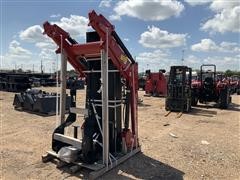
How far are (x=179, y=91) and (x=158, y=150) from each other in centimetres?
627

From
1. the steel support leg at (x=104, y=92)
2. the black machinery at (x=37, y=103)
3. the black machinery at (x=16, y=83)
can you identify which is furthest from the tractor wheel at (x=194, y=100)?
the black machinery at (x=16, y=83)

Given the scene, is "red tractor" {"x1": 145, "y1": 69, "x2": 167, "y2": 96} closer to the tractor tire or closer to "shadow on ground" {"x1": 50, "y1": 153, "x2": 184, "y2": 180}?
the tractor tire

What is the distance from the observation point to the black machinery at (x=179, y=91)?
37.3ft

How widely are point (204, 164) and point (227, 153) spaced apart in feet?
3.17

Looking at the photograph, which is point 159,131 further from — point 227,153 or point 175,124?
point 227,153

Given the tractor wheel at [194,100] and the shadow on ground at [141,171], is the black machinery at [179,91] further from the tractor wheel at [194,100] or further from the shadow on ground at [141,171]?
the shadow on ground at [141,171]

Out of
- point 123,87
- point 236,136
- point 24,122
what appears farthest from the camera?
point 24,122

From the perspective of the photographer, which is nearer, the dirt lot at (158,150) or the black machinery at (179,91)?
the dirt lot at (158,150)

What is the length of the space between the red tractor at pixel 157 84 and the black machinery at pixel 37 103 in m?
9.48

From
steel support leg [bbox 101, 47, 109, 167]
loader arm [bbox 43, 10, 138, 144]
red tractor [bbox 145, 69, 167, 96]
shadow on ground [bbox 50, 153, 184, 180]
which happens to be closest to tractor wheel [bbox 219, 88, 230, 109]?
red tractor [bbox 145, 69, 167, 96]

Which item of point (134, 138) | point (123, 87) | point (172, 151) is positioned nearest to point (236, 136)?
point (172, 151)

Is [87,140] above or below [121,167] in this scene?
above

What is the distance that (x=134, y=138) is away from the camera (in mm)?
5332

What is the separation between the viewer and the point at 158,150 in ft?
18.7
